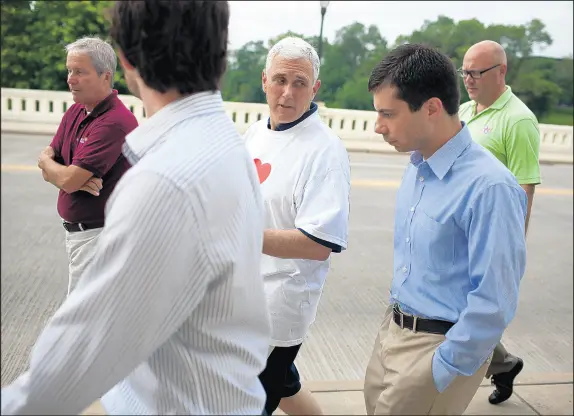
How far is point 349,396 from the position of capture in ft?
10.6

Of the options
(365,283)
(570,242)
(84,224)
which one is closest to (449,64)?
(84,224)

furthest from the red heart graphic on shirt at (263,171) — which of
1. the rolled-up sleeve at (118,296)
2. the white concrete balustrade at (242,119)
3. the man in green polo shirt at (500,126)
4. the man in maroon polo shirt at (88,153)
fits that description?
the white concrete balustrade at (242,119)

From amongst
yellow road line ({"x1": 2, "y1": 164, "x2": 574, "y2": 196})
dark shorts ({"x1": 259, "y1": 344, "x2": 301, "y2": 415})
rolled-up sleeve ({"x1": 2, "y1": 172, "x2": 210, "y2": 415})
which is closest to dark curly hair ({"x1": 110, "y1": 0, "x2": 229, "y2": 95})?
rolled-up sleeve ({"x1": 2, "y1": 172, "x2": 210, "y2": 415})

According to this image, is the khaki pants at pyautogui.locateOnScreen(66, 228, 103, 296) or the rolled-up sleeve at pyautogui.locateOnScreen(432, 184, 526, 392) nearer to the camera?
the rolled-up sleeve at pyautogui.locateOnScreen(432, 184, 526, 392)

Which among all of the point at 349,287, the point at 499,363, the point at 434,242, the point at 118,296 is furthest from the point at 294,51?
the point at 349,287

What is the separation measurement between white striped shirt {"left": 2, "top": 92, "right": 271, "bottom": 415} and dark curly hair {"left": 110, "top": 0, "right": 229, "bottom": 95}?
51 millimetres

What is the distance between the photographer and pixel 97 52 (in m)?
2.80

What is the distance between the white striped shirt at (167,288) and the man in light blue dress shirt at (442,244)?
35.8 inches

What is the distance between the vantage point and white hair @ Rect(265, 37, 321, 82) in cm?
229

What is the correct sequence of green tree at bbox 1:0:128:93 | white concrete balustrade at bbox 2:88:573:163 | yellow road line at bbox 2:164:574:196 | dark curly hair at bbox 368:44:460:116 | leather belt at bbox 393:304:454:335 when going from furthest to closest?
green tree at bbox 1:0:128:93, white concrete balustrade at bbox 2:88:573:163, yellow road line at bbox 2:164:574:196, leather belt at bbox 393:304:454:335, dark curly hair at bbox 368:44:460:116

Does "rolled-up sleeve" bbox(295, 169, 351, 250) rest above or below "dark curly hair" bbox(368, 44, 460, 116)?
below

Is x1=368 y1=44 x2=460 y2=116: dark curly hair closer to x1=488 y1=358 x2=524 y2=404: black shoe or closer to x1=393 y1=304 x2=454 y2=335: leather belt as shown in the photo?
x1=393 y1=304 x2=454 y2=335: leather belt

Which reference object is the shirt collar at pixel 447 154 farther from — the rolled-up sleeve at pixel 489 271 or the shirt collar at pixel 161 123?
the shirt collar at pixel 161 123

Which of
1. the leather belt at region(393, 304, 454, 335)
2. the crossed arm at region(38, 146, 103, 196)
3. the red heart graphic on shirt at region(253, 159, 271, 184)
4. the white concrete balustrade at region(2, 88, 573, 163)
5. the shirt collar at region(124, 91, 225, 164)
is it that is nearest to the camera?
the shirt collar at region(124, 91, 225, 164)
